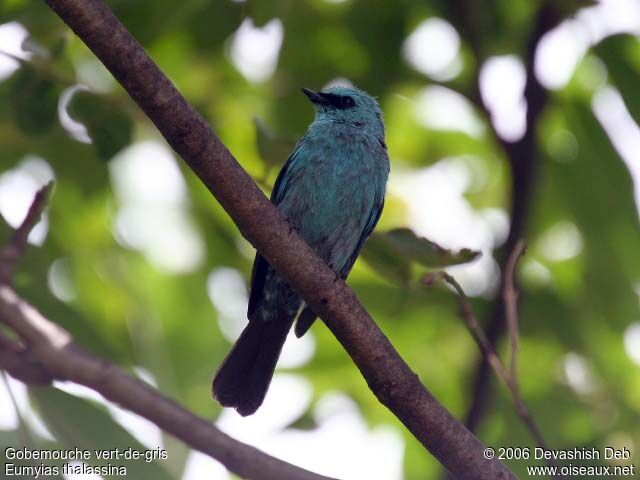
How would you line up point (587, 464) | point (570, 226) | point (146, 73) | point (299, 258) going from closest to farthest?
1. point (146, 73)
2. point (299, 258)
3. point (587, 464)
4. point (570, 226)

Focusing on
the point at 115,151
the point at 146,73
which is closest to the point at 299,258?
the point at 146,73

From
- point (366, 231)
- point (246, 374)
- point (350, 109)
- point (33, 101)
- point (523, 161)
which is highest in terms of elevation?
point (33, 101)

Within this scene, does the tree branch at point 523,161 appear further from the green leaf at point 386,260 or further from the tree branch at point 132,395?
the tree branch at point 132,395

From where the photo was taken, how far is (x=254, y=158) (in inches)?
209

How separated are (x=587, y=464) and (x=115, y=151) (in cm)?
254

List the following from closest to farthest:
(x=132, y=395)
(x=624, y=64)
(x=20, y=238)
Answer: (x=132, y=395) < (x=20, y=238) < (x=624, y=64)

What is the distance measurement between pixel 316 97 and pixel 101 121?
1.51m

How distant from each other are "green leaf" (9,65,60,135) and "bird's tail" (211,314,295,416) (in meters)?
1.46

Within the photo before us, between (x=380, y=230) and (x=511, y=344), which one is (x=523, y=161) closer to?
(x=380, y=230)

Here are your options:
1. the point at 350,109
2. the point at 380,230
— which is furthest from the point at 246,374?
the point at 350,109

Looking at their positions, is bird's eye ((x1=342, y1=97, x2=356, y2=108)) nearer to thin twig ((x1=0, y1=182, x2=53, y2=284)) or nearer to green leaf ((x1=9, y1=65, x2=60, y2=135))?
green leaf ((x1=9, y1=65, x2=60, y2=135))

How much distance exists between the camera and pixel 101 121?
14.8 ft

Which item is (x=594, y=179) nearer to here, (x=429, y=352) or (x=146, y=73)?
(x=429, y=352)

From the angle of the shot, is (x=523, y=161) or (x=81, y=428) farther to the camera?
(x=523, y=161)
